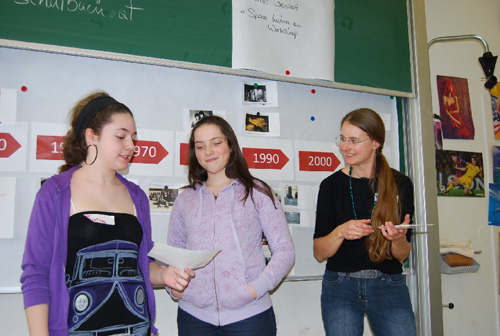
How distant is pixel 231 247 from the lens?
5.21ft

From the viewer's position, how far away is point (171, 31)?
78.1 inches

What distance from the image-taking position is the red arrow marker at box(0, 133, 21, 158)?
1.74 meters

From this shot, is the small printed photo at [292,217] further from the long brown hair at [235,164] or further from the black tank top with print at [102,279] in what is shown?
the black tank top with print at [102,279]

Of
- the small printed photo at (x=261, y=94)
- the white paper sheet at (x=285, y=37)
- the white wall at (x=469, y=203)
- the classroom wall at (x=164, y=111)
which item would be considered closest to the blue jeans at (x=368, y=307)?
the classroom wall at (x=164, y=111)

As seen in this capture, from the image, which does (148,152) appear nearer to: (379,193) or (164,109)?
(164,109)

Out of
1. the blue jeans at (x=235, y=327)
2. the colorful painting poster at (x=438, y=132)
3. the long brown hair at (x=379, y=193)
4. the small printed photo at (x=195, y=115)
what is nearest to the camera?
the blue jeans at (x=235, y=327)

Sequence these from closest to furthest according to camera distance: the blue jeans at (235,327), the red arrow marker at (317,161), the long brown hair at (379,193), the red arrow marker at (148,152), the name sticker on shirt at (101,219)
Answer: the name sticker on shirt at (101,219)
the blue jeans at (235,327)
the long brown hair at (379,193)
the red arrow marker at (148,152)
the red arrow marker at (317,161)

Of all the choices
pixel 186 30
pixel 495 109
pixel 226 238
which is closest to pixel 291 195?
pixel 226 238

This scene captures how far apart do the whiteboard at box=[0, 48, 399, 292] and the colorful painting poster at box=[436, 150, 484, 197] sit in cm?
53

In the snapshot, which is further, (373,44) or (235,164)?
(373,44)

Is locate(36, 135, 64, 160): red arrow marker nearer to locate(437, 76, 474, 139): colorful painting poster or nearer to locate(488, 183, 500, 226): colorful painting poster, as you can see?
locate(437, 76, 474, 139): colorful painting poster

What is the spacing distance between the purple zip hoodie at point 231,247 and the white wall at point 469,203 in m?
1.78

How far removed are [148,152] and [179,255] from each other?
0.82 metres

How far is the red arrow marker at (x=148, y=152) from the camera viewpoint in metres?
1.96
